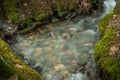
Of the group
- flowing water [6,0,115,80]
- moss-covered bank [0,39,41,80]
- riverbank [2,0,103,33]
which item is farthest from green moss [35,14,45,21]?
moss-covered bank [0,39,41,80]

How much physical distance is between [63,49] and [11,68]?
327cm

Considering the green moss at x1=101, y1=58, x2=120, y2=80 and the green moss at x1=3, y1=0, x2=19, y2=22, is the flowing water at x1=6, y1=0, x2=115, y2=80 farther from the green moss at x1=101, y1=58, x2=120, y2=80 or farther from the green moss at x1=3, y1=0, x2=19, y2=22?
the green moss at x1=3, y1=0, x2=19, y2=22

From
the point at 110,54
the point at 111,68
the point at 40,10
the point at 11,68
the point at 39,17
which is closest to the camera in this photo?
the point at 11,68

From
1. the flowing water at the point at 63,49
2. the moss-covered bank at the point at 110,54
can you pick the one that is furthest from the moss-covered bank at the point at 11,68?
the moss-covered bank at the point at 110,54

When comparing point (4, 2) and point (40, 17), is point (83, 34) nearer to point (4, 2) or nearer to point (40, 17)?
point (40, 17)

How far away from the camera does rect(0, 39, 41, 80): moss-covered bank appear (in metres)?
3.77

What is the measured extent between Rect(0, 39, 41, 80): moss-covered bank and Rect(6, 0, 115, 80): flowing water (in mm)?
782

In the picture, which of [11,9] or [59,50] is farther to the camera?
[11,9]

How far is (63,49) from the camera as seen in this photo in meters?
7.16

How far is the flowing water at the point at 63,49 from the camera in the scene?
243 inches

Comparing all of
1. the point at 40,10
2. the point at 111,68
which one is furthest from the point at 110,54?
the point at 40,10

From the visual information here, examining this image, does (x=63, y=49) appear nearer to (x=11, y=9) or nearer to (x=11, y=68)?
(x=11, y=9)

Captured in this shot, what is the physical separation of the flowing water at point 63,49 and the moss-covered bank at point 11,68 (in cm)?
78

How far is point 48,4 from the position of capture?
8.73m
